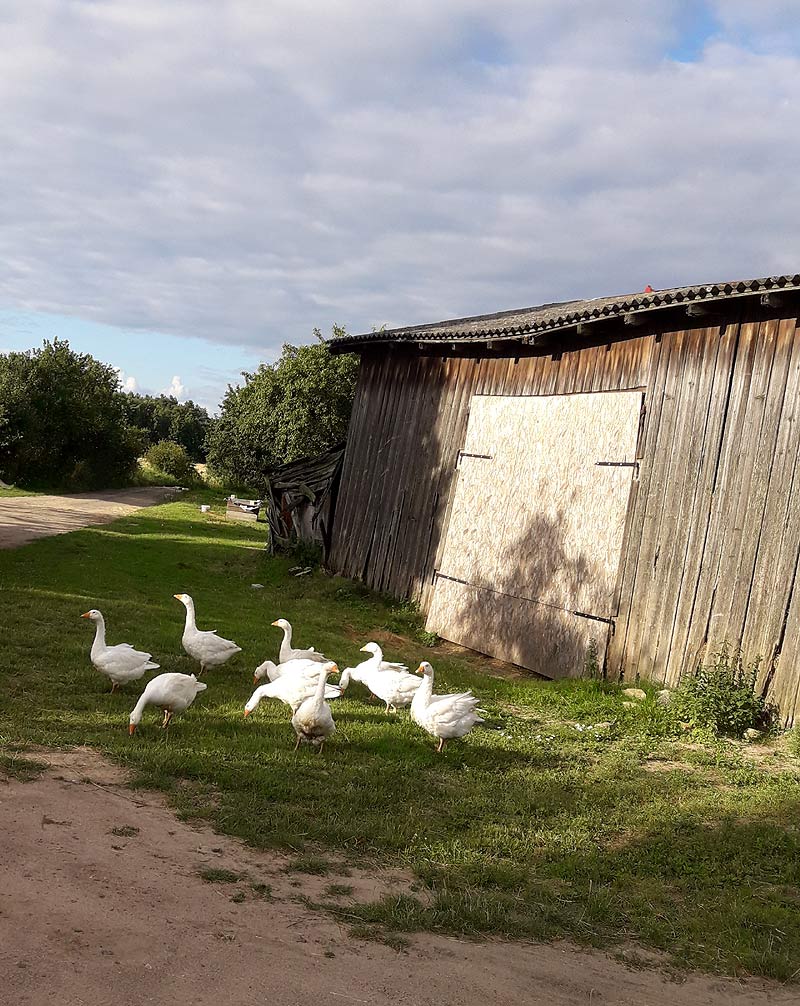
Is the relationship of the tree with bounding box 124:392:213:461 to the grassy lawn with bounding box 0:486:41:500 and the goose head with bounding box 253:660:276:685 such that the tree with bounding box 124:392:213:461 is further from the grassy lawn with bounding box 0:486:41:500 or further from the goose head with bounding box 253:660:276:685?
the goose head with bounding box 253:660:276:685

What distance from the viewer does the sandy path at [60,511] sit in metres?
21.9

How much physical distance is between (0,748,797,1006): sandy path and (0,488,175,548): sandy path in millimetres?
15086

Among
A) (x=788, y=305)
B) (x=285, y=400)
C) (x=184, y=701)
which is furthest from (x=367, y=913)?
(x=285, y=400)

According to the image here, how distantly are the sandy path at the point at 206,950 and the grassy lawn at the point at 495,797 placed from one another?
302mm

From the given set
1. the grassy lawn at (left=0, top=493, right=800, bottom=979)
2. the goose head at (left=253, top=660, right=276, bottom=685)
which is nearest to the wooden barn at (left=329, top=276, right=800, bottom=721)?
the grassy lawn at (left=0, top=493, right=800, bottom=979)

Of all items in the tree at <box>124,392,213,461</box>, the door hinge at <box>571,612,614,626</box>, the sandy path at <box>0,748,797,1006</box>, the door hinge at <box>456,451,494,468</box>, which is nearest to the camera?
the sandy path at <box>0,748,797,1006</box>

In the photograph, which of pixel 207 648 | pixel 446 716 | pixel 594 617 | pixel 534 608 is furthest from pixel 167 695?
pixel 534 608

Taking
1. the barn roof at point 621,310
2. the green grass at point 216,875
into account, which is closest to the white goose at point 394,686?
the green grass at point 216,875

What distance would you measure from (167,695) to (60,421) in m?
34.0

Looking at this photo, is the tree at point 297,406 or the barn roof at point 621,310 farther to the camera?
the tree at point 297,406

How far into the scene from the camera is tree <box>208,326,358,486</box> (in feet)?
115

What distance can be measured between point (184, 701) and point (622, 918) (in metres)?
4.07

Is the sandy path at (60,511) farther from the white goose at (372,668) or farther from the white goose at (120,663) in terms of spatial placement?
the white goose at (372,668)

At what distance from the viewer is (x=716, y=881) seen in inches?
234
